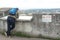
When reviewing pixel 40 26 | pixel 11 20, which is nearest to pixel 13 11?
pixel 11 20

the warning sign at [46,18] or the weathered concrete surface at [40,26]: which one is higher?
the warning sign at [46,18]

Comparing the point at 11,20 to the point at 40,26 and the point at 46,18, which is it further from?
the point at 46,18

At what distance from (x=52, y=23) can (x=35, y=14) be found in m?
0.86

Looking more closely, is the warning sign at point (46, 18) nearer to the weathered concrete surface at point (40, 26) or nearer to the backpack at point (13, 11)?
the weathered concrete surface at point (40, 26)

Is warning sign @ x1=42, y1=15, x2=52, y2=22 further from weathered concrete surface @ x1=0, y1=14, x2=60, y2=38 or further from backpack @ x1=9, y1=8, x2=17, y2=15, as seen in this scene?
backpack @ x1=9, y1=8, x2=17, y2=15

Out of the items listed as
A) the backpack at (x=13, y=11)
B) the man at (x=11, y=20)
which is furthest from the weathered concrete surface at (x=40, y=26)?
the backpack at (x=13, y=11)

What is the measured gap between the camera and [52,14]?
838 cm

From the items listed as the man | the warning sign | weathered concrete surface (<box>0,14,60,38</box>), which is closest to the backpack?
the man

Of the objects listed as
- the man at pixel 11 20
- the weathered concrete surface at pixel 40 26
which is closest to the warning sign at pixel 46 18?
the weathered concrete surface at pixel 40 26

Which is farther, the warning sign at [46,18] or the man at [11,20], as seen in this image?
the man at [11,20]

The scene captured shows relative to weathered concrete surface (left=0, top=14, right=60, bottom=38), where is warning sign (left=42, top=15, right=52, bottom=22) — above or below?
above

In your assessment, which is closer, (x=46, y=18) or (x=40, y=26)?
(x=46, y=18)

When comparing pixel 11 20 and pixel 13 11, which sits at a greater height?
pixel 13 11

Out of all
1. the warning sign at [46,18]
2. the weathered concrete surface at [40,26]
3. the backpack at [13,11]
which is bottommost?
the weathered concrete surface at [40,26]
